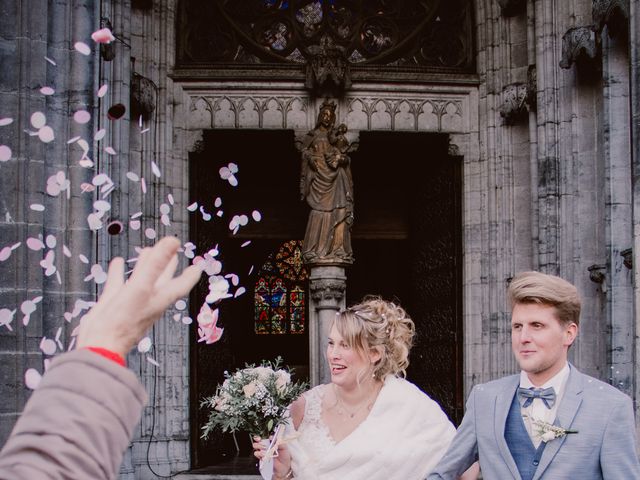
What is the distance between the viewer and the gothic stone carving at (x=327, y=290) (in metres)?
11.2

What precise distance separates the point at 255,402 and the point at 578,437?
2.37 m

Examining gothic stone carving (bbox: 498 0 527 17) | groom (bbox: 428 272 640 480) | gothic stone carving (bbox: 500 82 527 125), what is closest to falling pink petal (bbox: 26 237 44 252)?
groom (bbox: 428 272 640 480)

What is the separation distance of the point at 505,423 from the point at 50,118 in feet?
19.8

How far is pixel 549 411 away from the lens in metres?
2.97

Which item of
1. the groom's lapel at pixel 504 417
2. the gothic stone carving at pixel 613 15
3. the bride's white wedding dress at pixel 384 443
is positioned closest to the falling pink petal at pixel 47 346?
the bride's white wedding dress at pixel 384 443

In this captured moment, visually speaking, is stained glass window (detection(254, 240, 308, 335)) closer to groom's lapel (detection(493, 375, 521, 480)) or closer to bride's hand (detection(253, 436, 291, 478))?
bride's hand (detection(253, 436, 291, 478))

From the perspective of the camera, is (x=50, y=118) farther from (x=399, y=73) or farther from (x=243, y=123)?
(x=399, y=73)

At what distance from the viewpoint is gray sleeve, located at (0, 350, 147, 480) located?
0.79 metres

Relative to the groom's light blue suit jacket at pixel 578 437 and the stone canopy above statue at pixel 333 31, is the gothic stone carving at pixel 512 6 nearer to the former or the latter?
the stone canopy above statue at pixel 333 31

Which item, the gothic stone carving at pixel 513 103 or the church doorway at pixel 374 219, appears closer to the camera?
the gothic stone carving at pixel 513 103

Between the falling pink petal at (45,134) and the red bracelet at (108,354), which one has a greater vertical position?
the falling pink petal at (45,134)

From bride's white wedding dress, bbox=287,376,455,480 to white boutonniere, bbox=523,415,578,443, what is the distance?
190cm

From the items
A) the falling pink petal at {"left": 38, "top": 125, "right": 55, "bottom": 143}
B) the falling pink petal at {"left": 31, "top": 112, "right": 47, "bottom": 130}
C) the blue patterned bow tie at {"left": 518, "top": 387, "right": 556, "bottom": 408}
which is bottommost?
the blue patterned bow tie at {"left": 518, "top": 387, "right": 556, "bottom": 408}

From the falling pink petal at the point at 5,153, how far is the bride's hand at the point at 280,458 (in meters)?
3.51
